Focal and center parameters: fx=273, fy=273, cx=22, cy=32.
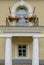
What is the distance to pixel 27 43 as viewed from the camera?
65.4 ft

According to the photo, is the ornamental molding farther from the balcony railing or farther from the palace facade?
the balcony railing

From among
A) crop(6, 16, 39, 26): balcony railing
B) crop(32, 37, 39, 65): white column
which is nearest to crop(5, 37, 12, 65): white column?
crop(6, 16, 39, 26): balcony railing

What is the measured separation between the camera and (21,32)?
18.3 m

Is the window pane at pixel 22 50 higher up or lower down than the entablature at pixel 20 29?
lower down

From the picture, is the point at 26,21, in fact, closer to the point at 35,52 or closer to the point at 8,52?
the point at 35,52

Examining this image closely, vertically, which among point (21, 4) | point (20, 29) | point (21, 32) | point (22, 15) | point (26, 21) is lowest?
point (21, 32)

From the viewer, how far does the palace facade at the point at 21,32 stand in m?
18.3

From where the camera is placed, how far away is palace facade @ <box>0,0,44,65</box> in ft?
60.0

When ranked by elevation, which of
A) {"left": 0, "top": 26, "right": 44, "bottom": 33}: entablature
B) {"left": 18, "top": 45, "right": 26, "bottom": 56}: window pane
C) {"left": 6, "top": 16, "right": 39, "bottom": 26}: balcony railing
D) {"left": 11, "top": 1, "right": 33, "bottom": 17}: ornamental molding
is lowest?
{"left": 18, "top": 45, "right": 26, "bottom": 56}: window pane

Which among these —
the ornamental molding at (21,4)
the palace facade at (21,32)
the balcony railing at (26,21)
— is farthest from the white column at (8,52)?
the ornamental molding at (21,4)

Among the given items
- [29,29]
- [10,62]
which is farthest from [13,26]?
[10,62]

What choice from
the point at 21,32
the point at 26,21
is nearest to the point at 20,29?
the point at 21,32

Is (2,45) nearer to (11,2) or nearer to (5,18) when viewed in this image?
(5,18)

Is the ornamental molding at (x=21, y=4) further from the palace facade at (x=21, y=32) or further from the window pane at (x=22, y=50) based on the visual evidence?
the window pane at (x=22, y=50)
